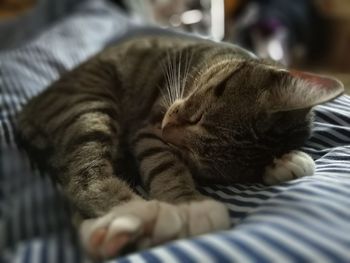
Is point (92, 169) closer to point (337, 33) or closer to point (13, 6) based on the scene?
point (13, 6)

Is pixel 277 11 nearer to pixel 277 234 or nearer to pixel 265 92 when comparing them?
pixel 265 92

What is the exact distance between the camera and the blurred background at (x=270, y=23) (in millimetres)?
3070

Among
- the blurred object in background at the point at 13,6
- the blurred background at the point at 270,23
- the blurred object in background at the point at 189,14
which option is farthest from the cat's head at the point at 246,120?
the blurred object in background at the point at 13,6

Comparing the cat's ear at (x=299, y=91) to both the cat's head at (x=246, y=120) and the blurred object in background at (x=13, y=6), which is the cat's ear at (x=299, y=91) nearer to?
the cat's head at (x=246, y=120)

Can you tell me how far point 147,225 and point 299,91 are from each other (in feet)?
1.30

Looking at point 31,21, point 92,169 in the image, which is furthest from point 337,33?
point 92,169

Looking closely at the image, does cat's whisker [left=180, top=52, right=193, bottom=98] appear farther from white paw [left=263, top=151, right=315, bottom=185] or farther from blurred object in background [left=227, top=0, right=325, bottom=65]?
blurred object in background [left=227, top=0, right=325, bottom=65]

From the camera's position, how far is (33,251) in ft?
2.73

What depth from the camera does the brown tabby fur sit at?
934 millimetres

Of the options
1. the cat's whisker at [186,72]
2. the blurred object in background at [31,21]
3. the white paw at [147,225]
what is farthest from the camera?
the blurred object in background at [31,21]

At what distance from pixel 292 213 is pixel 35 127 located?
706 mm

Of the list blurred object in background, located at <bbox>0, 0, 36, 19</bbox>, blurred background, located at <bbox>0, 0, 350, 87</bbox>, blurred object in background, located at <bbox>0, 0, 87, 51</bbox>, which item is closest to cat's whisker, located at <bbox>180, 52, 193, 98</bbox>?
blurred object in background, located at <bbox>0, 0, 87, 51</bbox>

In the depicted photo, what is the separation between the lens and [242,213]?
0.83 m

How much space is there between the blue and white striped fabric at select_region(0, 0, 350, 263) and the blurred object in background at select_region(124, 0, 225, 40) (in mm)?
1606
